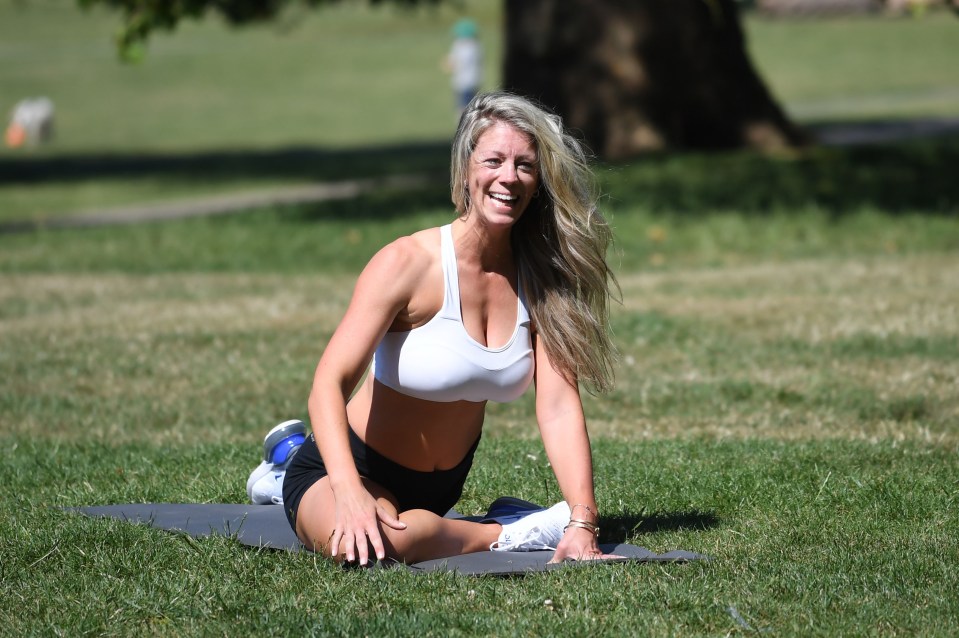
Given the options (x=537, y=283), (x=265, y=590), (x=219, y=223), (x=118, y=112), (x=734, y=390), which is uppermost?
(x=537, y=283)

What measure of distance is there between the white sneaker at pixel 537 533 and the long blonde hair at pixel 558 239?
46 cm

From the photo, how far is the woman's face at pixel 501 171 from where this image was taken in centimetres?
444

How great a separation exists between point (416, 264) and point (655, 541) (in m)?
1.31

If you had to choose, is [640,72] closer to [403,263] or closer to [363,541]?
[403,263]

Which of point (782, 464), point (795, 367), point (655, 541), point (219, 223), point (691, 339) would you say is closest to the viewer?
point (655, 541)

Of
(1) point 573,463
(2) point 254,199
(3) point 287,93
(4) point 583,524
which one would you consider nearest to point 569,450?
(1) point 573,463

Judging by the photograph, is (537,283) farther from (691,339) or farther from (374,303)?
(691,339)

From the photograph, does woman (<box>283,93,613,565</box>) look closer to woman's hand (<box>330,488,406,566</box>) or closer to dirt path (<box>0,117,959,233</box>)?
woman's hand (<box>330,488,406,566</box>)

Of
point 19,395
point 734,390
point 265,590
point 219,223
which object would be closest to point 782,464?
point 734,390

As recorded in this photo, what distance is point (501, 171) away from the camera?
4.43 metres

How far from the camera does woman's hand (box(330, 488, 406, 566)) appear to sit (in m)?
4.14

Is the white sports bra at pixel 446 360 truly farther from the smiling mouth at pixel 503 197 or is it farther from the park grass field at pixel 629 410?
the park grass field at pixel 629 410

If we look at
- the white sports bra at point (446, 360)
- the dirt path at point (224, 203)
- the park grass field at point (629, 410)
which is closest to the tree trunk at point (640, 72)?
the park grass field at point (629, 410)

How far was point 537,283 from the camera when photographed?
467cm
